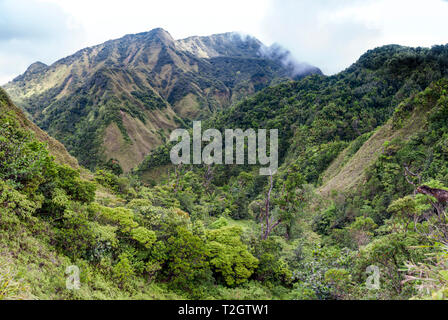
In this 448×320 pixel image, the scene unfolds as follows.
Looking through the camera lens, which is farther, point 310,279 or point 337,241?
point 337,241

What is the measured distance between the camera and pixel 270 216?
2197 centimetres

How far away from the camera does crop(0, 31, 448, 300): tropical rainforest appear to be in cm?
698

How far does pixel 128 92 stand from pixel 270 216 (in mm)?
84048

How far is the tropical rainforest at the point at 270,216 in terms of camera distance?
698cm

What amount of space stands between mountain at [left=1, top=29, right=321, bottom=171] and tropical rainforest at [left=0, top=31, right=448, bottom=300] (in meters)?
22.8

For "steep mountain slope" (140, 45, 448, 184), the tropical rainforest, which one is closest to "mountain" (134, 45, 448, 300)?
the tropical rainforest

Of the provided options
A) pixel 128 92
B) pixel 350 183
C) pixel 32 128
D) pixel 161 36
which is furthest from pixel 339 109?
pixel 161 36

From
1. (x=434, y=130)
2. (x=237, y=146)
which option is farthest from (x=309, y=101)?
(x=434, y=130)

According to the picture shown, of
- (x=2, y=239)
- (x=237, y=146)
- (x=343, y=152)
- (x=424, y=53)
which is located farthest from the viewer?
(x=237, y=146)

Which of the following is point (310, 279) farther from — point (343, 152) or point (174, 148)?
point (174, 148)

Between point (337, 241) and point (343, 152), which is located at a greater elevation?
point (343, 152)

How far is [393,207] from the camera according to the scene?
10.9 metres

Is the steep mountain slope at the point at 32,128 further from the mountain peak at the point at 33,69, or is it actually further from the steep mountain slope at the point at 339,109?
the mountain peak at the point at 33,69
